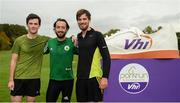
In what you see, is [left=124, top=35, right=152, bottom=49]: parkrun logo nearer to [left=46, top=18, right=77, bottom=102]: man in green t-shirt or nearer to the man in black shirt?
[left=46, top=18, right=77, bottom=102]: man in green t-shirt

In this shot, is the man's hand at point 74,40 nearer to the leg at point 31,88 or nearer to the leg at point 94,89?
the leg at point 94,89

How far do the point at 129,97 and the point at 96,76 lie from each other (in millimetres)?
1661

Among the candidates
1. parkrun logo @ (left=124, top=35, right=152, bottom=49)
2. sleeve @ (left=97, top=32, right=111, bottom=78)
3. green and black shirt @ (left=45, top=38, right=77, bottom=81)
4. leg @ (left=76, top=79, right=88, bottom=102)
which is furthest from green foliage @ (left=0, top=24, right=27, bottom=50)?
sleeve @ (left=97, top=32, right=111, bottom=78)

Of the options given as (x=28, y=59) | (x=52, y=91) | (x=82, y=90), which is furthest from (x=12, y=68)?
(x=82, y=90)

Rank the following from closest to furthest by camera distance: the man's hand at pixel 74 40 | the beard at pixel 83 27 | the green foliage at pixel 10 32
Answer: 1. the beard at pixel 83 27
2. the man's hand at pixel 74 40
3. the green foliage at pixel 10 32

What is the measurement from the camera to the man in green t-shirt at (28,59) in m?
5.98

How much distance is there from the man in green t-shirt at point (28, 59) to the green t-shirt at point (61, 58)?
20 cm

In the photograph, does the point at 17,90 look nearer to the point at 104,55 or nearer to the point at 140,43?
the point at 104,55

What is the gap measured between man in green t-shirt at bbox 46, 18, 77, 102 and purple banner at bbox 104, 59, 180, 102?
1.22 metres

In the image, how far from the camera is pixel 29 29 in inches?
236

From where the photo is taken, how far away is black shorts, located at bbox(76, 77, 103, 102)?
18.5ft

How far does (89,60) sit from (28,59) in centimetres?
90

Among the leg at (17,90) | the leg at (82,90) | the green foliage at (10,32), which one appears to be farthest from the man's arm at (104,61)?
the green foliage at (10,32)

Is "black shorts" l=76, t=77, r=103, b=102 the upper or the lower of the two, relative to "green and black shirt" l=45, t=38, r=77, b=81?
lower
